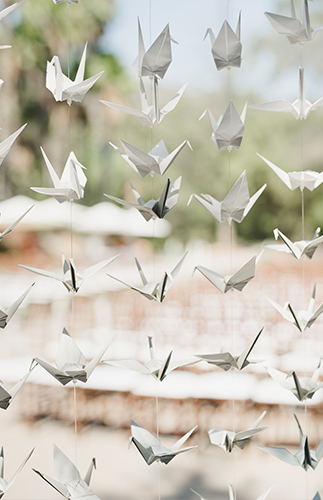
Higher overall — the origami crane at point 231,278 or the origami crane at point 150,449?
the origami crane at point 231,278

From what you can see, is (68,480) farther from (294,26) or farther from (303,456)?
(294,26)

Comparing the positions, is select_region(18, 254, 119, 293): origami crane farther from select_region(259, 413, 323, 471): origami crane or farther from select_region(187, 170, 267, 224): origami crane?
select_region(259, 413, 323, 471): origami crane

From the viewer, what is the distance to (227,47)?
0.39 meters

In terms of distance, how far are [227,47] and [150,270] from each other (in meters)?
3.33

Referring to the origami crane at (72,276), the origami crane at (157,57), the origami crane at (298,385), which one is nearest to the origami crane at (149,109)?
the origami crane at (157,57)

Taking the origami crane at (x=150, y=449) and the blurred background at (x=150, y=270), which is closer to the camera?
the origami crane at (x=150, y=449)

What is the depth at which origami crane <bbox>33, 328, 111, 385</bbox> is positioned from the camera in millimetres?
391

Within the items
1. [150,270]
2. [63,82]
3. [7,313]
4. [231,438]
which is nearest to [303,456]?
[231,438]

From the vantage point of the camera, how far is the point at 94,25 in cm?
436

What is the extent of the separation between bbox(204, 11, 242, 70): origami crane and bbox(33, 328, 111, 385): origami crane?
29 centimetres

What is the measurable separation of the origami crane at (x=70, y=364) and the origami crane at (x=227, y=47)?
0.94 ft

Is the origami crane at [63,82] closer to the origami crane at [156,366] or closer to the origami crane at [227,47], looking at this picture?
the origami crane at [227,47]

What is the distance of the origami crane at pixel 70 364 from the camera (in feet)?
1.28

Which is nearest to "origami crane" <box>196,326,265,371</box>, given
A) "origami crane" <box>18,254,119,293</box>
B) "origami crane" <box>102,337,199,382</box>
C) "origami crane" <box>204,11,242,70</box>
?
"origami crane" <box>102,337,199,382</box>
